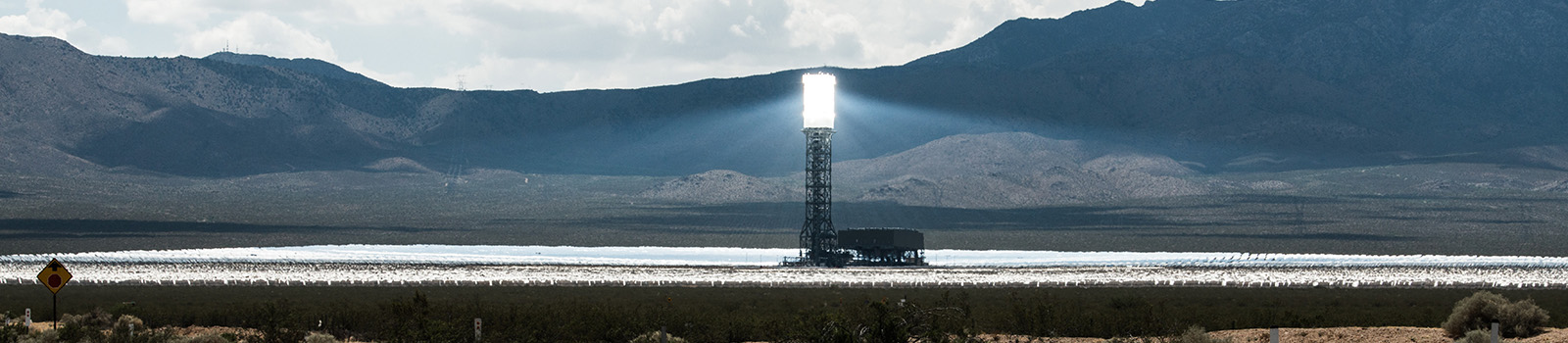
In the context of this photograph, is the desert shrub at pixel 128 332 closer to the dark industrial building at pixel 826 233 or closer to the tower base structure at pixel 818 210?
the tower base structure at pixel 818 210

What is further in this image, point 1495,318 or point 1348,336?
point 1348,336

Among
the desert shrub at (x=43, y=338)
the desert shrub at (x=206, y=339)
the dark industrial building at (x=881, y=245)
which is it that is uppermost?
the dark industrial building at (x=881, y=245)

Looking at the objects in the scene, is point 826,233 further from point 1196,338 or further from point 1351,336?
point 1196,338

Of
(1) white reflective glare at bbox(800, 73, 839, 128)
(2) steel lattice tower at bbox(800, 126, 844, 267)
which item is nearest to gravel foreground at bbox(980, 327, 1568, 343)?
(2) steel lattice tower at bbox(800, 126, 844, 267)

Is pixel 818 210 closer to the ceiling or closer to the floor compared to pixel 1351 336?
closer to the ceiling

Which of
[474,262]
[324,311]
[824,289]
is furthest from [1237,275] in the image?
[324,311]

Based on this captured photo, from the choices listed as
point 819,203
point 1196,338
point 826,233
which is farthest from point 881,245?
point 1196,338

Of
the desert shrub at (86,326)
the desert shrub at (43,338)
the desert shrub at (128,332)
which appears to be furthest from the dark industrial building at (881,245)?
the desert shrub at (43,338)
